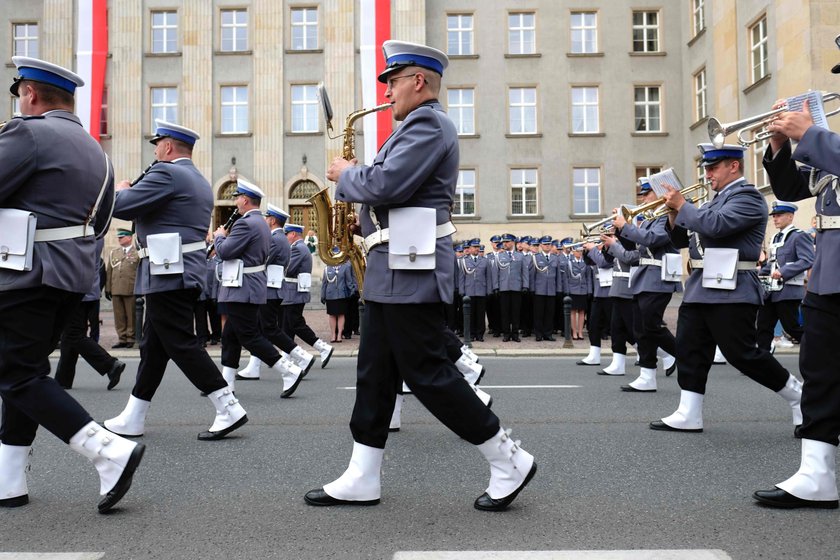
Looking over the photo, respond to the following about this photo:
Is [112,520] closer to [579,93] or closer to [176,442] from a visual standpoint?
[176,442]

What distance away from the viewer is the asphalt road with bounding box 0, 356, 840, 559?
3.42m

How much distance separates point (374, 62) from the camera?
46.2ft

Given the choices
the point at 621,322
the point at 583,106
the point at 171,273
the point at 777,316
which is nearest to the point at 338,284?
the point at 621,322

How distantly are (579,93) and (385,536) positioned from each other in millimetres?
32105

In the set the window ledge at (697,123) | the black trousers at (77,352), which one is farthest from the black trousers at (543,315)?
the window ledge at (697,123)

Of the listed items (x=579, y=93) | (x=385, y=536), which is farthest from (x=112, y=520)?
(x=579, y=93)

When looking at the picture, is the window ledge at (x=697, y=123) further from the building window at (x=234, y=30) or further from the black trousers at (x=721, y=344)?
the black trousers at (x=721, y=344)

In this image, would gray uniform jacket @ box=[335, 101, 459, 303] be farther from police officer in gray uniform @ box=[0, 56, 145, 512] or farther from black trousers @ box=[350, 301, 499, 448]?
police officer in gray uniform @ box=[0, 56, 145, 512]

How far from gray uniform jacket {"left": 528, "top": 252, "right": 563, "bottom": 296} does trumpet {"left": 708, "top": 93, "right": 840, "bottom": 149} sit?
12.6 meters

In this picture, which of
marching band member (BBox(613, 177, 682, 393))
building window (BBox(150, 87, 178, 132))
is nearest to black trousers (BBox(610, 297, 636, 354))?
marching band member (BBox(613, 177, 682, 393))

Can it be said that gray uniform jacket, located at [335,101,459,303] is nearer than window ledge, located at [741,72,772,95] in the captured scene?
Yes

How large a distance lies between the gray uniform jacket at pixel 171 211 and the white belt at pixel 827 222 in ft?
13.5

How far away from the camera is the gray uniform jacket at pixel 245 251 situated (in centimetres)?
830

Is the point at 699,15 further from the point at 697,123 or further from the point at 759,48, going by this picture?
the point at 759,48
